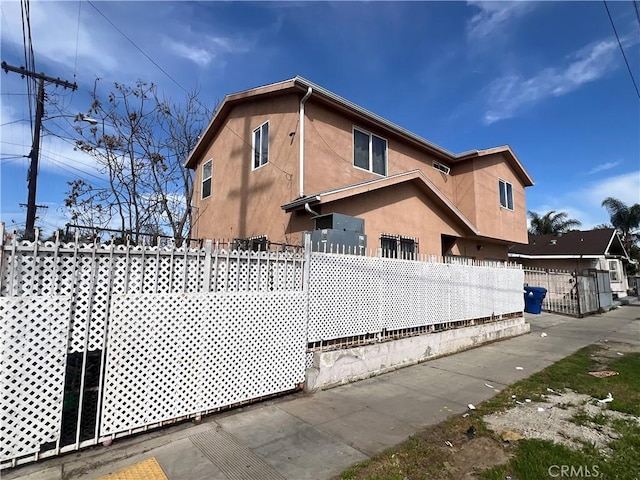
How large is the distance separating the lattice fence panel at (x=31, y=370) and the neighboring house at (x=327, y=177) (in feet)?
18.9

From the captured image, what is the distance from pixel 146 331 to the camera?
4.30 m

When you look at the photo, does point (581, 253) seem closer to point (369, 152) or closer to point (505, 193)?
point (505, 193)

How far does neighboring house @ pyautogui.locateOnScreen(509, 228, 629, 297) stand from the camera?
24875 millimetres

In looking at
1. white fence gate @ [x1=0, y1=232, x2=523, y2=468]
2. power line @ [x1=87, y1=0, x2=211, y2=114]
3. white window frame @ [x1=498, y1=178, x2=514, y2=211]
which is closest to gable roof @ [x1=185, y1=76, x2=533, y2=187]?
white window frame @ [x1=498, y1=178, x2=514, y2=211]

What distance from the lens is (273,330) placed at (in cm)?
548

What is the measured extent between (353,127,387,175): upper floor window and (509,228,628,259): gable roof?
16.6 metres

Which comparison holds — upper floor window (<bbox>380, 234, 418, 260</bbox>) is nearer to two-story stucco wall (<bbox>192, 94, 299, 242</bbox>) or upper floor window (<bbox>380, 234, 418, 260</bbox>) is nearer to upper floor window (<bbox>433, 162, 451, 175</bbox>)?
two-story stucco wall (<bbox>192, 94, 299, 242</bbox>)

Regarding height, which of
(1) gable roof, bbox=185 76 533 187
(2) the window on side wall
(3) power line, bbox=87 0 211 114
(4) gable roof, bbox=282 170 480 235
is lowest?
(2) the window on side wall

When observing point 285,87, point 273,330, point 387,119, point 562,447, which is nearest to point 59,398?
point 273,330

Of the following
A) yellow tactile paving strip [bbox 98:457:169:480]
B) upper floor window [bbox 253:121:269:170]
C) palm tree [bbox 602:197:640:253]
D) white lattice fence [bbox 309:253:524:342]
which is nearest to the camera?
yellow tactile paving strip [bbox 98:457:169:480]

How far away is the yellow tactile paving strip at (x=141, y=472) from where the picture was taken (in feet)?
11.1

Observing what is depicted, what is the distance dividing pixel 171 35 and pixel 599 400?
13319 millimetres

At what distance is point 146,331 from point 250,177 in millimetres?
8422

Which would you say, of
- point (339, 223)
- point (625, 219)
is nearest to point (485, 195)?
point (339, 223)
